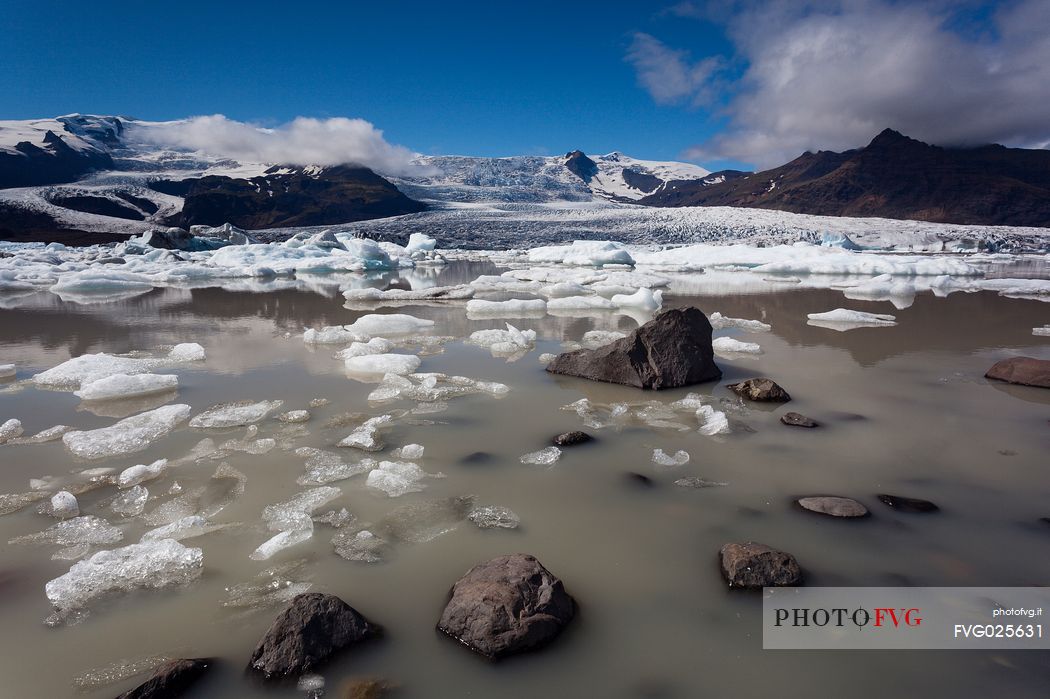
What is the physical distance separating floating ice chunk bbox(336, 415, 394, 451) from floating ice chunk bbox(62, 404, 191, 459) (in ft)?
3.49

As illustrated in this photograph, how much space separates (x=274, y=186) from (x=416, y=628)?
85355 millimetres

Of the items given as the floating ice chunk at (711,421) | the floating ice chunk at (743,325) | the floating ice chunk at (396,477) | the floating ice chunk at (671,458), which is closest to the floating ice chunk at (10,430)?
the floating ice chunk at (396,477)

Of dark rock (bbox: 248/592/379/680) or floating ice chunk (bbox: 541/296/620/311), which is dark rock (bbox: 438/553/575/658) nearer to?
dark rock (bbox: 248/592/379/680)

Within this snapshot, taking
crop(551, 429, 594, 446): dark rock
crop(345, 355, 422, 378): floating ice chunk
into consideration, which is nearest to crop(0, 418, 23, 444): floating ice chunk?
crop(345, 355, 422, 378): floating ice chunk

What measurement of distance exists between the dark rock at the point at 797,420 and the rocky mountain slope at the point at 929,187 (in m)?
75.1

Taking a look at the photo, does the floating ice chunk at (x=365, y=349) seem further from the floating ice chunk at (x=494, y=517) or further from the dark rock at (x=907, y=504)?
the dark rock at (x=907, y=504)

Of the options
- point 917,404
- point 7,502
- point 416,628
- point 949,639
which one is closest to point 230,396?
point 7,502

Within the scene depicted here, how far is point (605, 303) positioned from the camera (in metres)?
8.43

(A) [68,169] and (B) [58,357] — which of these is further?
(A) [68,169]

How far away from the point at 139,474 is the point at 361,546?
4.26 ft

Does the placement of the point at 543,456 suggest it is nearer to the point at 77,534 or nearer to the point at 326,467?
the point at 326,467

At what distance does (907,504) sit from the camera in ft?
7.41

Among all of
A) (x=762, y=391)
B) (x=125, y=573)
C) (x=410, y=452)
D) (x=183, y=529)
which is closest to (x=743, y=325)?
(x=762, y=391)

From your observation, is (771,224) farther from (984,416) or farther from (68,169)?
(68,169)
